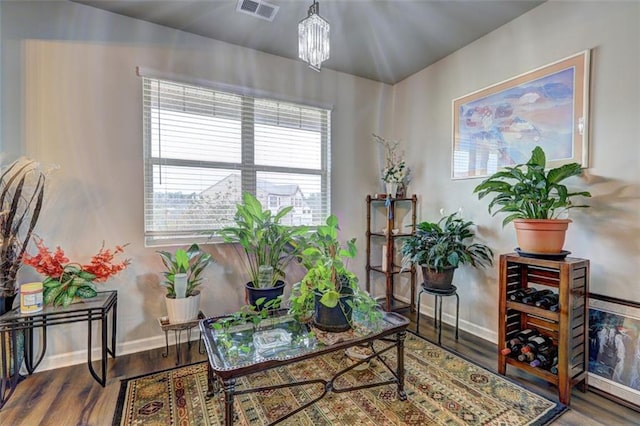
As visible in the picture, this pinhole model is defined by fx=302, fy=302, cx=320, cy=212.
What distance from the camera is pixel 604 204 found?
6.45 feet

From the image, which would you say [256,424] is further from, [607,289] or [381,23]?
[381,23]

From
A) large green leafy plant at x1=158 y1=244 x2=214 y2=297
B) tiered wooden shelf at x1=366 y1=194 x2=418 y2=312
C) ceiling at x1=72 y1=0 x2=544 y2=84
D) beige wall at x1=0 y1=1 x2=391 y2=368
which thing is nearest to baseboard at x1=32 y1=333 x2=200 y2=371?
beige wall at x1=0 y1=1 x2=391 y2=368

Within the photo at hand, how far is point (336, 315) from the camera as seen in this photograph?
164cm

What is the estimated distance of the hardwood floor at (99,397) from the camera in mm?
1658

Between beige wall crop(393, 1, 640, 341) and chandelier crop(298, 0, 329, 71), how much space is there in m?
1.74

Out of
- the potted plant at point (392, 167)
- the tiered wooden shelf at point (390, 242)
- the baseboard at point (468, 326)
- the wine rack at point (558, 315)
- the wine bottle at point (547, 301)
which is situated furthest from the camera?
the potted plant at point (392, 167)

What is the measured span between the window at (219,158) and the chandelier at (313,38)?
50.8 inches

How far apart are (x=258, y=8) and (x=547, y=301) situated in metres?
2.89

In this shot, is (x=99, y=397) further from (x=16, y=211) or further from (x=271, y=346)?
(x=16, y=211)

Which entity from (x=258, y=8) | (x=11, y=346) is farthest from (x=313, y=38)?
(x=11, y=346)

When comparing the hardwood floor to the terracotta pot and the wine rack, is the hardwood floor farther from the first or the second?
the terracotta pot

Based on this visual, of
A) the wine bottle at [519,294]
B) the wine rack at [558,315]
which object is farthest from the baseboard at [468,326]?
the wine bottle at [519,294]

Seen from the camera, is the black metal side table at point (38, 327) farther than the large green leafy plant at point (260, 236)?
No

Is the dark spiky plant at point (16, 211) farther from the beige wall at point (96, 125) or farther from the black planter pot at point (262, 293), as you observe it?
the black planter pot at point (262, 293)
